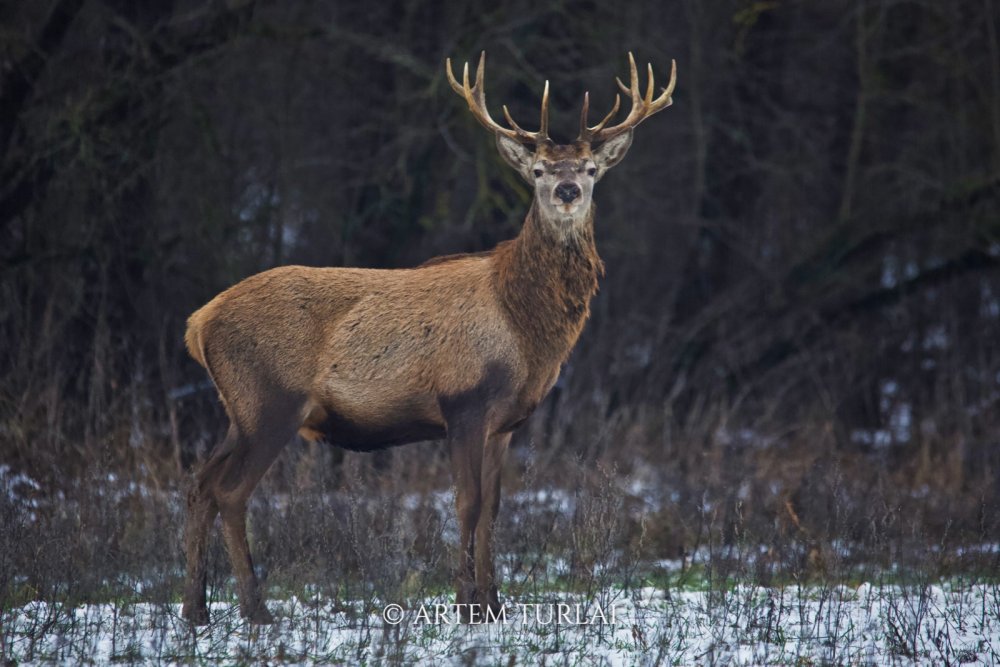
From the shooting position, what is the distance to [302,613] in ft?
21.2

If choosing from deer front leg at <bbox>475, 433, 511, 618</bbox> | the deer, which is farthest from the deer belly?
deer front leg at <bbox>475, 433, 511, 618</bbox>

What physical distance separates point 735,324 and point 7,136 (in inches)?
274

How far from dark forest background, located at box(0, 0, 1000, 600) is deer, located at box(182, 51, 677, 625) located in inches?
Result: 25.0

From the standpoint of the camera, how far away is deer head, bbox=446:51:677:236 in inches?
282

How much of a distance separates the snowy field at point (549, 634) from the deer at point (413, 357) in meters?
0.48

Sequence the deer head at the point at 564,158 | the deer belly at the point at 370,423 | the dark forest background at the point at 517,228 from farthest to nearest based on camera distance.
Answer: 1. the dark forest background at the point at 517,228
2. the deer head at the point at 564,158
3. the deer belly at the point at 370,423

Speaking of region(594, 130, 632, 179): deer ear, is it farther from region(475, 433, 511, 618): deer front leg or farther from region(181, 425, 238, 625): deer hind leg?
region(181, 425, 238, 625): deer hind leg

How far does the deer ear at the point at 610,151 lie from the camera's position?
750 cm

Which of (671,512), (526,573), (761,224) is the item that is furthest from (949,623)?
(761,224)

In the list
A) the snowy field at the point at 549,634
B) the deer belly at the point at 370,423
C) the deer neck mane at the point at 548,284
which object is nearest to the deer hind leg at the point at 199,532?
the snowy field at the point at 549,634

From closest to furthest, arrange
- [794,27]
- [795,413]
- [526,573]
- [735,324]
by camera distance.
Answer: [526,573] → [735,324] → [795,413] → [794,27]

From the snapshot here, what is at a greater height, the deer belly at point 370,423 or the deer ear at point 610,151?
the deer ear at point 610,151

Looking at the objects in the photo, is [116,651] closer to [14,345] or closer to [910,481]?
[14,345]

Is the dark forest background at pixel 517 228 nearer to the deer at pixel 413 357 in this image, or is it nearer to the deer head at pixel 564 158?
the deer at pixel 413 357
